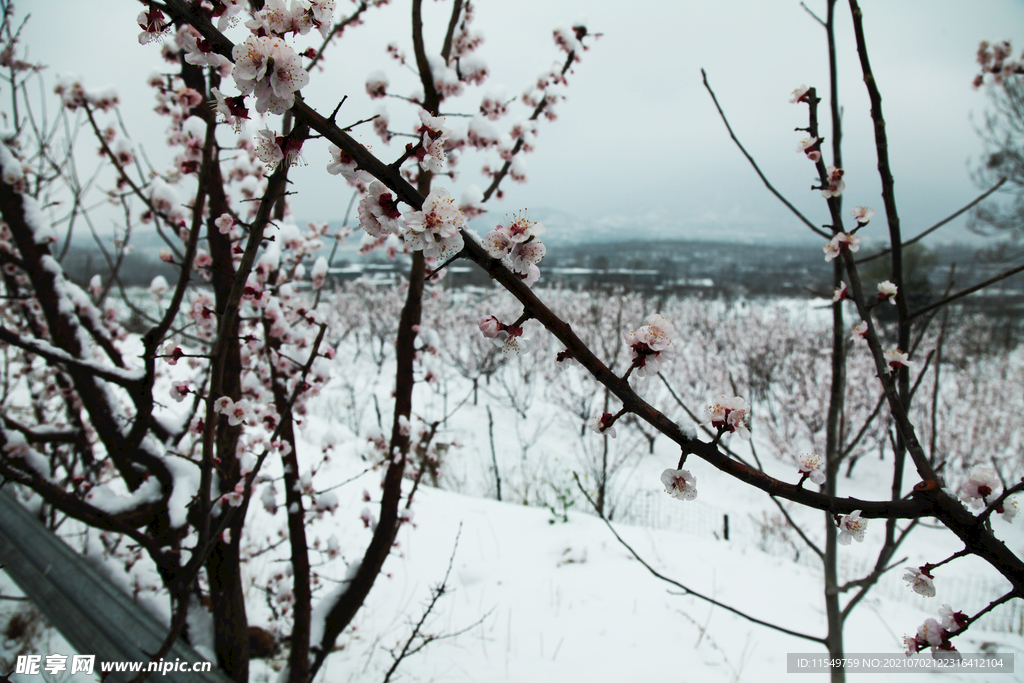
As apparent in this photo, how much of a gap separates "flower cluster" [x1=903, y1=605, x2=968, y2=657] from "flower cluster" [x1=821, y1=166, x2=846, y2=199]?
1.22 metres

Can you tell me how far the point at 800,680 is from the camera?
2.37 metres

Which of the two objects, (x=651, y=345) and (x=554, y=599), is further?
(x=554, y=599)

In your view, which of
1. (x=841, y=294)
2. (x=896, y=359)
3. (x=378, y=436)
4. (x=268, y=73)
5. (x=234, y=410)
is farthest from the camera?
(x=378, y=436)

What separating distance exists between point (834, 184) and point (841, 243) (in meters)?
0.21

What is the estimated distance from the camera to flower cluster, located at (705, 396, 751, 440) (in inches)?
33.3

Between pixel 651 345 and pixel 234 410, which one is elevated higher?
pixel 651 345

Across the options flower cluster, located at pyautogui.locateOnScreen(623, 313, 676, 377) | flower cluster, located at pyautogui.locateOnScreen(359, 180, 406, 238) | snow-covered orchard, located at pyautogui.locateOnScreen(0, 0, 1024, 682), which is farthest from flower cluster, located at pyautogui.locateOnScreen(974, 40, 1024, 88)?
flower cluster, located at pyautogui.locateOnScreen(359, 180, 406, 238)

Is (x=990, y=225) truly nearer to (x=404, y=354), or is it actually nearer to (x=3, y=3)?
(x=404, y=354)

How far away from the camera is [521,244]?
0.77m

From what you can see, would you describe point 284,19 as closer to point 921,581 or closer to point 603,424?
point 603,424

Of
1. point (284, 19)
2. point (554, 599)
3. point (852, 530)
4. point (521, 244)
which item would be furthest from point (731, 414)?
point (554, 599)

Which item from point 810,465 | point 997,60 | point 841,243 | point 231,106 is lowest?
point 810,465

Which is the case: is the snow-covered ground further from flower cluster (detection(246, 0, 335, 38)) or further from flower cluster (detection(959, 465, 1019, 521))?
flower cluster (detection(246, 0, 335, 38))

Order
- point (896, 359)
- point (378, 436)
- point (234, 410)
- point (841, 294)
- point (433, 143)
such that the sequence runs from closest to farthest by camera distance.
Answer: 1. point (433, 143)
2. point (896, 359)
3. point (234, 410)
4. point (841, 294)
5. point (378, 436)
